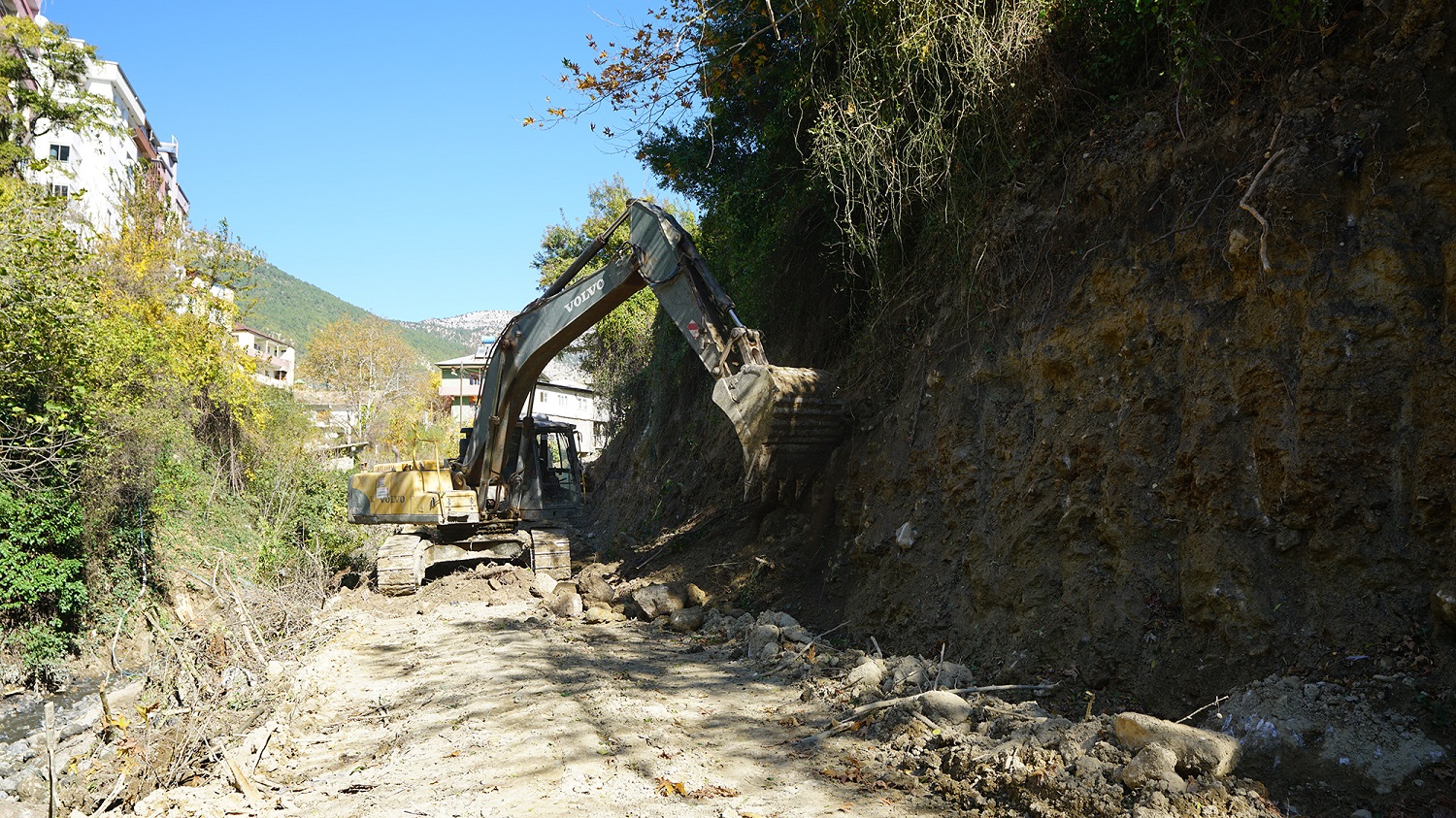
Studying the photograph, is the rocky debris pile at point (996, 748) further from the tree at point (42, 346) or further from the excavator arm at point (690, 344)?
the tree at point (42, 346)

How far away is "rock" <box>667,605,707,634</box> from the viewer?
9.23 m

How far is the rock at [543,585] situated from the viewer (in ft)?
38.6

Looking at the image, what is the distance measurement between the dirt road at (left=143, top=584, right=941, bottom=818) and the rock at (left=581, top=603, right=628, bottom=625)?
685 millimetres

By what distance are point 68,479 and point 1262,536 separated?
1340 centimetres

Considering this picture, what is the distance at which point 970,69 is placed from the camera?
7.82 m

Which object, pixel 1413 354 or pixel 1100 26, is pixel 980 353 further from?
pixel 1413 354

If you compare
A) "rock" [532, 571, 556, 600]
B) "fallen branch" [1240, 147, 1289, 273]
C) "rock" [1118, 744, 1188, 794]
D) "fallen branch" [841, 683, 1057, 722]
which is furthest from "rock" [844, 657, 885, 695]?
"rock" [532, 571, 556, 600]

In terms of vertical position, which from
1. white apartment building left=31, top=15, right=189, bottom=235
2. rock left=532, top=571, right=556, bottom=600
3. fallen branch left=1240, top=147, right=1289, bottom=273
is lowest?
rock left=532, top=571, right=556, bottom=600

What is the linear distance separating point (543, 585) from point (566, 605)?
5.71ft

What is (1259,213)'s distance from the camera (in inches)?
210

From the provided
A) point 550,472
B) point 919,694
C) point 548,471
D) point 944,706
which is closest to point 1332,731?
point 944,706

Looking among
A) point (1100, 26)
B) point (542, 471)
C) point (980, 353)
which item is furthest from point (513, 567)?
point (1100, 26)

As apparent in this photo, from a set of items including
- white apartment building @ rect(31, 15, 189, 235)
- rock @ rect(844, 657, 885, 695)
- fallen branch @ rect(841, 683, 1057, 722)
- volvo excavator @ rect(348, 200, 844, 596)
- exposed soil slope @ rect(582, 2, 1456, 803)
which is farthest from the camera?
white apartment building @ rect(31, 15, 189, 235)

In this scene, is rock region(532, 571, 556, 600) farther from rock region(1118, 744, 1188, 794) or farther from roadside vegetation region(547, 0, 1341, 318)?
rock region(1118, 744, 1188, 794)
